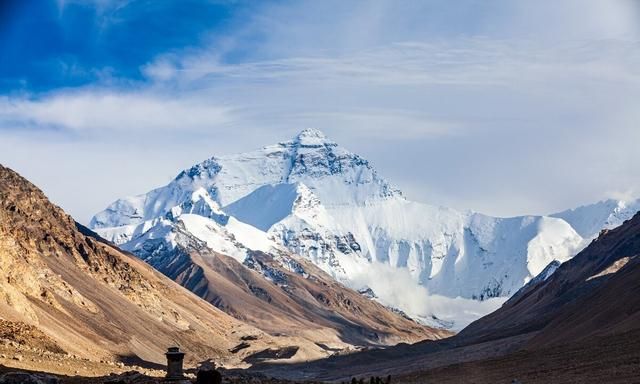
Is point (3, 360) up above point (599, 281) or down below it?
below

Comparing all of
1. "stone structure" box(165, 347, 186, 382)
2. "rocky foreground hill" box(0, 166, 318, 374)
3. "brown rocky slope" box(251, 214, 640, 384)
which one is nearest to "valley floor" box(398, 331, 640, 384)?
"brown rocky slope" box(251, 214, 640, 384)

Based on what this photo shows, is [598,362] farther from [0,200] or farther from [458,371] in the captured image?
[0,200]

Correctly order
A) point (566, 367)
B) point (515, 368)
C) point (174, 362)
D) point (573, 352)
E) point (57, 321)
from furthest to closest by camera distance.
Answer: point (57, 321) < point (573, 352) < point (515, 368) < point (566, 367) < point (174, 362)

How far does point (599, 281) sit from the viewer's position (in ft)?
623

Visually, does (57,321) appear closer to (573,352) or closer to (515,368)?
(515,368)

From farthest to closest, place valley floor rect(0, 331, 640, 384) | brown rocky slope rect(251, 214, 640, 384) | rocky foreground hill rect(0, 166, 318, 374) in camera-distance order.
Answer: rocky foreground hill rect(0, 166, 318, 374)
brown rocky slope rect(251, 214, 640, 384)
valley floor rect(0, 331, 640, 384)

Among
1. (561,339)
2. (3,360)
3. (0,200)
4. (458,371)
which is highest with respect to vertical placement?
(0,200)

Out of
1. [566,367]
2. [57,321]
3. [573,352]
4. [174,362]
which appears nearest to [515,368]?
[573,352]

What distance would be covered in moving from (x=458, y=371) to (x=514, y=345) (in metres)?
66.7

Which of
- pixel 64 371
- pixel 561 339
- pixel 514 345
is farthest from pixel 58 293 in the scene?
pixel 64 371

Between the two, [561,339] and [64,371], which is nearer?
[64,371]

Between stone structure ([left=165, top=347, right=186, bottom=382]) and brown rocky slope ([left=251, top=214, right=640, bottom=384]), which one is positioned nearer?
stone structure ([left=165, top=347, right=186, bottom=382])

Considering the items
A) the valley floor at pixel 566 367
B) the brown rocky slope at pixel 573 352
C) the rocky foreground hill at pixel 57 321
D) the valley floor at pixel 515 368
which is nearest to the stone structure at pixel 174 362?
the valley floor at pixel 515 368

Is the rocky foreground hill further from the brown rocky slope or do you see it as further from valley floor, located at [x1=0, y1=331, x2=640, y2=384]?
the brown rocky slope
